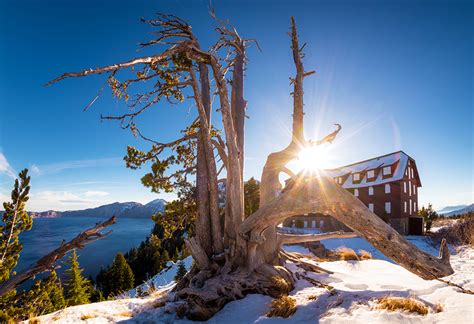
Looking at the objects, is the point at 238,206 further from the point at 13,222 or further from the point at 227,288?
the point at 13,222

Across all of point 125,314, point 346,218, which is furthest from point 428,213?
point 125,314

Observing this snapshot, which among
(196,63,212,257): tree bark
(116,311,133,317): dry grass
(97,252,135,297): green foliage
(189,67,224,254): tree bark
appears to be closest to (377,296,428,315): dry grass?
(189,67,224,254): tree bark

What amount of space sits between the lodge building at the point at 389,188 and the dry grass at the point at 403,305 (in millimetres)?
29049

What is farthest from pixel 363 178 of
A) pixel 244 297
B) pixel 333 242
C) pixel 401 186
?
pixel 244 297

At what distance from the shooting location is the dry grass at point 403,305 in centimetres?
387

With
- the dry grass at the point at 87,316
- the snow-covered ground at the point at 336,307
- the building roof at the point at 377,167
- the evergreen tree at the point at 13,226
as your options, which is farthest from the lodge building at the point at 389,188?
the evergreen tree at the point at 13,226

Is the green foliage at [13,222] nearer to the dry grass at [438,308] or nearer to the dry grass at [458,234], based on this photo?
the dry grass at [438,308]

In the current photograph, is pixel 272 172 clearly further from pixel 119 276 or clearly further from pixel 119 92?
pixel 119 276

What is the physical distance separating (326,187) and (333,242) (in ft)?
77.2

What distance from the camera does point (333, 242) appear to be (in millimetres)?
26703

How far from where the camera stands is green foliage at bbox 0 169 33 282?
5355 mm

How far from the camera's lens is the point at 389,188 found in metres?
29.8

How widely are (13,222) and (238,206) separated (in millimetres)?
5931

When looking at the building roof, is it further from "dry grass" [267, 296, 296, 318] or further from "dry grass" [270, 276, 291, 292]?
"dry grass" [267, 296, 296, 318]
